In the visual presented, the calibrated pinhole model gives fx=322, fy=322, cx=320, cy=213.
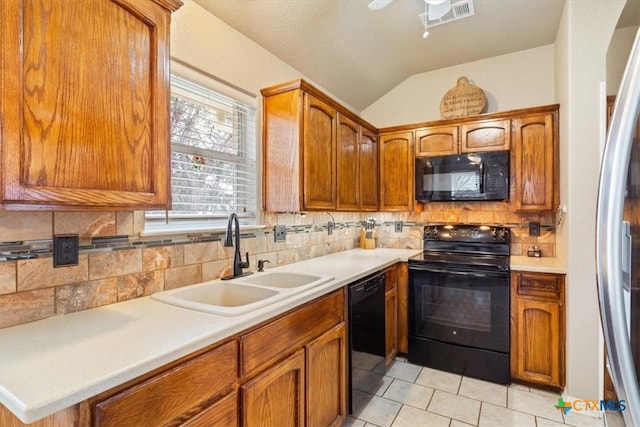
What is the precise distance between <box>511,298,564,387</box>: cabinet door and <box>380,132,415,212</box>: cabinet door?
→ 1301mm

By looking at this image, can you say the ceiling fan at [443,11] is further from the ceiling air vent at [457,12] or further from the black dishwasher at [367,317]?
the black dishwasher at [367,317]

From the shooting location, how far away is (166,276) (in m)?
1.60

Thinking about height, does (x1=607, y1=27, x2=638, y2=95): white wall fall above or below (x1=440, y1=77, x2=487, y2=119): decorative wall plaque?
below

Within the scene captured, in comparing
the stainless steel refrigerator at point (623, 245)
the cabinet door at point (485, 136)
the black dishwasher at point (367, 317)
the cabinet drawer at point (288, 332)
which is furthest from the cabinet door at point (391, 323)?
the stainless steel refrigerator at point (623, 245)

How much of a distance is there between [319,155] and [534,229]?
205 centimetres

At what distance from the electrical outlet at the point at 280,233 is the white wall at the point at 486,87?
1.89 meters

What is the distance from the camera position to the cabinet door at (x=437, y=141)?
2.97 meters

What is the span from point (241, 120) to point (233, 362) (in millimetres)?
1554

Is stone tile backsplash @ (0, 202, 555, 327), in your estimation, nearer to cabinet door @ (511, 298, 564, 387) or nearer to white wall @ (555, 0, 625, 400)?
cabinet door @ (511, 298, 564, 387)

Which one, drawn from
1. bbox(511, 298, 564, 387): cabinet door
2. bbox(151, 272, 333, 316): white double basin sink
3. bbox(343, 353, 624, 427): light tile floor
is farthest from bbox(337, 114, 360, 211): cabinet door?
bbox(511, 298, 564, 387): cabinet door

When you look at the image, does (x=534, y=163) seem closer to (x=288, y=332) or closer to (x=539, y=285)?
(x=539, y=285)

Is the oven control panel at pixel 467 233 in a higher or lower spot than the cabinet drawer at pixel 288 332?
higher

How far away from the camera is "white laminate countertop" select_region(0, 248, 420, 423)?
2.35 feet

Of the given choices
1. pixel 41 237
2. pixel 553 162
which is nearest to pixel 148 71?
pixel 41 237
